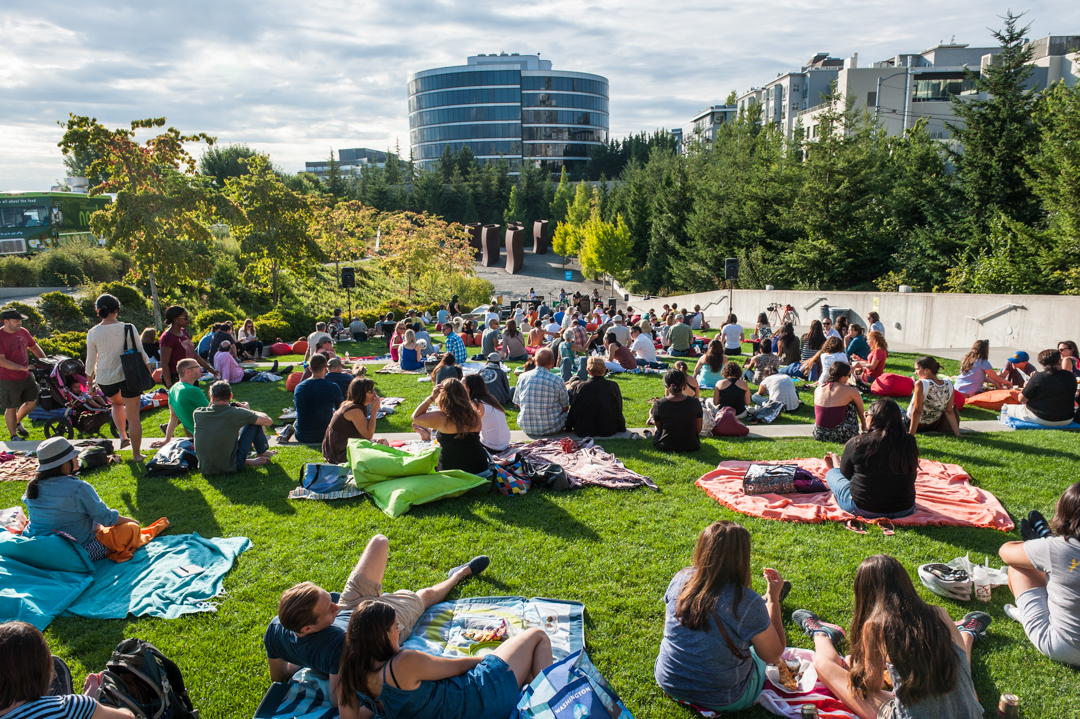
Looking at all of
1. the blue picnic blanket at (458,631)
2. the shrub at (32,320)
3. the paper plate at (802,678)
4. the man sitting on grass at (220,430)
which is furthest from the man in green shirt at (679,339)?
the shrub at (32,320)

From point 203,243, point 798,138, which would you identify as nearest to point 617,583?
point 203,243

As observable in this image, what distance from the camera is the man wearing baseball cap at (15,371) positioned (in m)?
7.90

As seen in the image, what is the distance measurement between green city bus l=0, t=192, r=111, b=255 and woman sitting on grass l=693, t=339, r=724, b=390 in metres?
29.7

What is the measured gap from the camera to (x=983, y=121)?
1928 centimetres

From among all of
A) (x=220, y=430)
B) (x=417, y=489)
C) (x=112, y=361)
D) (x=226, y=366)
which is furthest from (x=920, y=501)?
(x=226, y=366)

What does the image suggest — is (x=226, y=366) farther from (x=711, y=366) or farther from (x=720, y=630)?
(x=720, y=630)

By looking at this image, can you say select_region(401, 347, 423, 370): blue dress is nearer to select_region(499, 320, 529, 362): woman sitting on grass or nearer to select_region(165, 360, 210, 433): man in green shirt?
select_region(499, 320, 529, 362): woman sitting on grass

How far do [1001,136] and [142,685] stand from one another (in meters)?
24.3

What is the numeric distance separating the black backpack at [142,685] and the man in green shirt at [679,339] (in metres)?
14.0

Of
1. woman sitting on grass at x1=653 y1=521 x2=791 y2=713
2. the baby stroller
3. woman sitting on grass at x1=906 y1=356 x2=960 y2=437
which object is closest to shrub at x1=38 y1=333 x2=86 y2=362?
the baby stroller

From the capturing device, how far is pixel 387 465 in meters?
6.29

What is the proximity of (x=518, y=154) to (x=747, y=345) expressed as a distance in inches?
3984

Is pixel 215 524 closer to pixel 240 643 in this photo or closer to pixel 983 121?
pixel 240 643

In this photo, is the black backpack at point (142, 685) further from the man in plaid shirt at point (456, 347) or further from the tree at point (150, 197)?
the tree at point (150, 197)
